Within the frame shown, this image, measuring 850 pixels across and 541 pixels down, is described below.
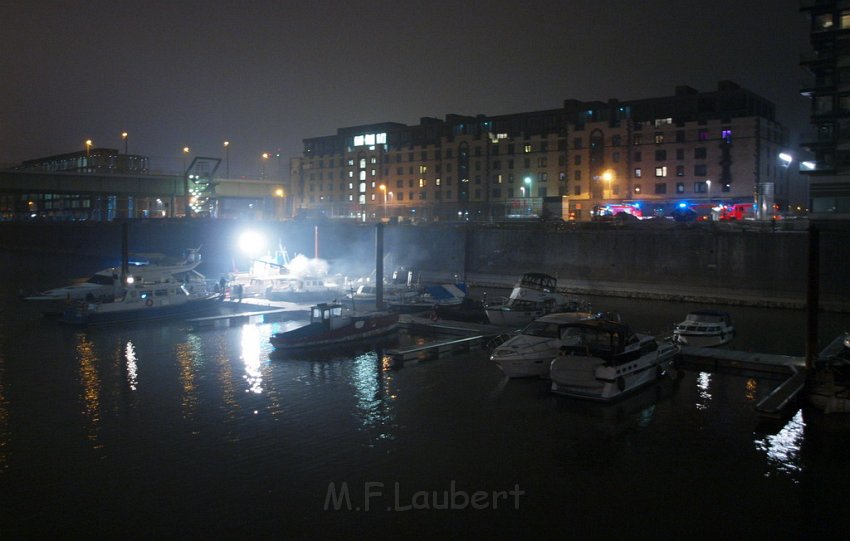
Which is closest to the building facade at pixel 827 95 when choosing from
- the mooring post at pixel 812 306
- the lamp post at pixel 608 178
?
the lamp post at pixel 608 178

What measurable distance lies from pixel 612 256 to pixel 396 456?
41784 millimetres

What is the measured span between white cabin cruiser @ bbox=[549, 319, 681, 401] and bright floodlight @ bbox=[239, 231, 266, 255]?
193 feet

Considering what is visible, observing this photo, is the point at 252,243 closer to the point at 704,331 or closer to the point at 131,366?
the point at 131,366

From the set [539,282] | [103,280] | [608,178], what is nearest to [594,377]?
[539,282]

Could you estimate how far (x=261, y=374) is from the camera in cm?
2897

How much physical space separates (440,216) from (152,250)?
42.5m

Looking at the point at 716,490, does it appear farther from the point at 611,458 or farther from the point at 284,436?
the point at 284,436

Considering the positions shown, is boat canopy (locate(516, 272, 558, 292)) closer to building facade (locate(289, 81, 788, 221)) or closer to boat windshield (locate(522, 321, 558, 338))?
boat windshield (locate(522, 321, 558, 338))

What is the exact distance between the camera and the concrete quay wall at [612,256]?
157ft

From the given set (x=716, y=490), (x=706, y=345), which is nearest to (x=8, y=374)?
(x=716, y=490)

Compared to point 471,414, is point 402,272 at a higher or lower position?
higher

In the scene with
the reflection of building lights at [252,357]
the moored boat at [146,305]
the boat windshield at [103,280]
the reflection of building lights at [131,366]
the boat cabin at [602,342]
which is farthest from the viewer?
the boat windshield at [103,280]

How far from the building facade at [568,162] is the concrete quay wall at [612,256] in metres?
18.6

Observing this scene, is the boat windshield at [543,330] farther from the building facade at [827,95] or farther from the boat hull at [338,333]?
the building facade at [827,95]
